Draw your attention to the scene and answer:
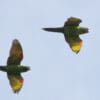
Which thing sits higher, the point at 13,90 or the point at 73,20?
the point at 73,20

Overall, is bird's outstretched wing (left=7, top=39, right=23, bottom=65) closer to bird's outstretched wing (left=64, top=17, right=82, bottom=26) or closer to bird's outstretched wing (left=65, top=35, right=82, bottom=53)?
bird's outstretched wing (left=65, top=35, right=82, bottom=53)

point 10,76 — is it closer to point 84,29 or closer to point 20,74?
point 20,74

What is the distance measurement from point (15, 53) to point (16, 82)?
2.20m

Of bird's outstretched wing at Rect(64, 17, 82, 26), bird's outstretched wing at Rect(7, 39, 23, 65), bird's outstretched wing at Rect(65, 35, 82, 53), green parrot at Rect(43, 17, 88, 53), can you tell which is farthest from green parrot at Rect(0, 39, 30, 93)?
bird's outstretched wing at Rect(64, 17, 82, 26)

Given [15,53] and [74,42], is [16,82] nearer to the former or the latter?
[15,53]

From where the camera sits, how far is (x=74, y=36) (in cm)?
7012

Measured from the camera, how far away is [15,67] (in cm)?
6825

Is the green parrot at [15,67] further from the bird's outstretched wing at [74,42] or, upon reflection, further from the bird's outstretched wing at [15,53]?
the bird's outstretched wing at [74,42]

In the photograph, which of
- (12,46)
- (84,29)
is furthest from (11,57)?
(84,29)

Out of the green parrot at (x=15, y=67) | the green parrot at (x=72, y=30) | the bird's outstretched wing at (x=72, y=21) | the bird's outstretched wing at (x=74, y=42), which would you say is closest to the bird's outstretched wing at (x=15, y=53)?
the green parrot at (x=15, y=67)

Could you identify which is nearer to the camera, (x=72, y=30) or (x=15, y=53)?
(x=15, y=53)

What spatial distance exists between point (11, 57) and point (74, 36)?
4.49 m

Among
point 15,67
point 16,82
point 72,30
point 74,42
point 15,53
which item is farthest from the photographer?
point 72,30

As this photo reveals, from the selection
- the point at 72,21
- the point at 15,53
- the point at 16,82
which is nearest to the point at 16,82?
the point at 16,82
